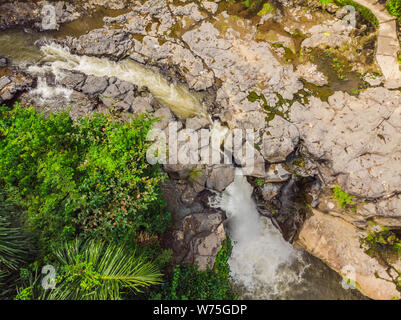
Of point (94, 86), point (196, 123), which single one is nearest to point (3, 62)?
point (94, 86)

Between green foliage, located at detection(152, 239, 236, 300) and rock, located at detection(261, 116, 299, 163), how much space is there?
139 inches

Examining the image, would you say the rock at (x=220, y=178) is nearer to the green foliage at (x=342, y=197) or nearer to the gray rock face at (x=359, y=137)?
the gray rock face at (x=359, y=137)

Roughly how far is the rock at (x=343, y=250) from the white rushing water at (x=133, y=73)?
578 centimetres

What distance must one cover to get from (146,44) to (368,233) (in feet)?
34.4

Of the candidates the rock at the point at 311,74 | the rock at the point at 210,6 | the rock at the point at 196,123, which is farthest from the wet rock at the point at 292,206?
the rock at the point at 210,6

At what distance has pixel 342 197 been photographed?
291 inches

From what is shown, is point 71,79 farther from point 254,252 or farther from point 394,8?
point 394,8

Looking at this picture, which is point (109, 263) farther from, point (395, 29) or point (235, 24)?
point (395, 29)

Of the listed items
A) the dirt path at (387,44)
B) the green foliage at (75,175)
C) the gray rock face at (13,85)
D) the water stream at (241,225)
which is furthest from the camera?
the gray rock face at (13,85)

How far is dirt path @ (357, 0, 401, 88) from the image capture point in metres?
7.84

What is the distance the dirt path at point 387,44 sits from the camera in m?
7.84

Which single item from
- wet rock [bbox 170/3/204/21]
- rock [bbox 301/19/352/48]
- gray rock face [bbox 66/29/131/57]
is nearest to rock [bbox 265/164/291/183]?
rock [bbox 301/19/352/48]

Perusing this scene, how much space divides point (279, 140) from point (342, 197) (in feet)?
8.80

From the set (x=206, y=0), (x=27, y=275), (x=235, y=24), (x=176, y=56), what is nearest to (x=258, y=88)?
(x=235, y=24)
